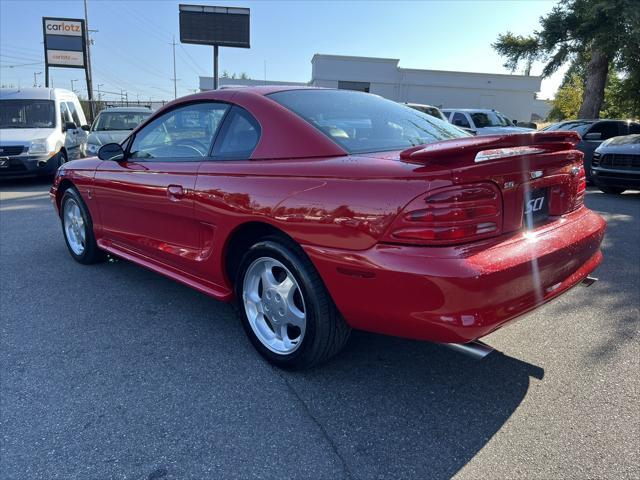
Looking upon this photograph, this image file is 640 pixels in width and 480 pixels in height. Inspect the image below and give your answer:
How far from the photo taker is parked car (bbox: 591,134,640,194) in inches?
364

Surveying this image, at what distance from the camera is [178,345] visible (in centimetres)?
314

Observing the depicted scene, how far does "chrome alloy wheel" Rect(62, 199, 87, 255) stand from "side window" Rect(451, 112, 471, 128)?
1241cm

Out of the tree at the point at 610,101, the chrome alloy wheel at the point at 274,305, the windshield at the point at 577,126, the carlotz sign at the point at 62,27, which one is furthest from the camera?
the carlotz sign at the point at 62,27

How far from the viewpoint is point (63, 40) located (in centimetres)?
2373

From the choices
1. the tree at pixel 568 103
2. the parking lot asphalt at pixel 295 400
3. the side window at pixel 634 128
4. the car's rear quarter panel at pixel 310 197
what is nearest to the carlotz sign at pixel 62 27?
the side window at pixel 634 128

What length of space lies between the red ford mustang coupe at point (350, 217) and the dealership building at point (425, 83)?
3316cm

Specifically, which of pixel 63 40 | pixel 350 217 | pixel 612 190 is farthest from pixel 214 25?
pixel 350 217

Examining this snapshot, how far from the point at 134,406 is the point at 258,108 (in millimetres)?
1776

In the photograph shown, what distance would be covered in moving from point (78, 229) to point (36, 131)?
7220 millimetres

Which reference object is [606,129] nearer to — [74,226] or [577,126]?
Answer: [577,126]

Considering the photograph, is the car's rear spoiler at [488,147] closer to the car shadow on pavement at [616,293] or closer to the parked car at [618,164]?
the car shadow on pavement at [616,293]

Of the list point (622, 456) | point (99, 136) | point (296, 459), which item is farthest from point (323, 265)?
point (99, 136)

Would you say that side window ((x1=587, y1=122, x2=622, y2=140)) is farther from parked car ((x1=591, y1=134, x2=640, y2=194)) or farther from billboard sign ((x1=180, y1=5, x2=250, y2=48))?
billboard sign ((x1=180, y1=5, x2=250, y2=48))

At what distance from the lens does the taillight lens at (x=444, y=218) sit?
2.08 meters
